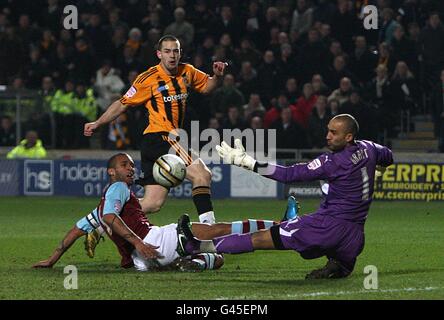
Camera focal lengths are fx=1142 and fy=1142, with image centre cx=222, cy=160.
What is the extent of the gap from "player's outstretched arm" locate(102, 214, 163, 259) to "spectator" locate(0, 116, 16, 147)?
1304 cm

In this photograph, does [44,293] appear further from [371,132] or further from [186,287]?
[371,132]

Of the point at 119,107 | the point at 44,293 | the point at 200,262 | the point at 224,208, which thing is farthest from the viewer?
the point at 224,208

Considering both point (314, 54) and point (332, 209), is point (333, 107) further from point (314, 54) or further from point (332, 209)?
point (332, 209)

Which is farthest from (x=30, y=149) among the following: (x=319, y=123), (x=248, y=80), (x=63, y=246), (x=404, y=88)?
(x=63, y=246)

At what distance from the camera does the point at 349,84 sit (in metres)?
21.5

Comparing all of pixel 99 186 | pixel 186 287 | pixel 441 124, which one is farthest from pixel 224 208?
pixel 186 287

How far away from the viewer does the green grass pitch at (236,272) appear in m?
8.96

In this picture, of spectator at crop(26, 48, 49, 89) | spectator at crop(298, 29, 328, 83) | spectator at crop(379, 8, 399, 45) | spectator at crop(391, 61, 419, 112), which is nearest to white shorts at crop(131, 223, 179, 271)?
spectator at crop(391, 61, 419, 112)

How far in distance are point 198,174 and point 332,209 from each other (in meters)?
2.30

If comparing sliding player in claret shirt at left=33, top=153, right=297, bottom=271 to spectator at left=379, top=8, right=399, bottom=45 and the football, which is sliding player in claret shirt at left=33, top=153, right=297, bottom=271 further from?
spectator at left=379, top=8, right=399, bottom=45

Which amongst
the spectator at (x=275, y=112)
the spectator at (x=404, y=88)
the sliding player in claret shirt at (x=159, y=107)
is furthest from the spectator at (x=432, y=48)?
the sliding player in claret shirt at (x=159, y=107)

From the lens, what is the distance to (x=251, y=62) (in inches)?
921

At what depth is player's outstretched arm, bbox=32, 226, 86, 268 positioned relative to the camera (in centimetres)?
1068

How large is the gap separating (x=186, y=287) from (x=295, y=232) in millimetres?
1125
